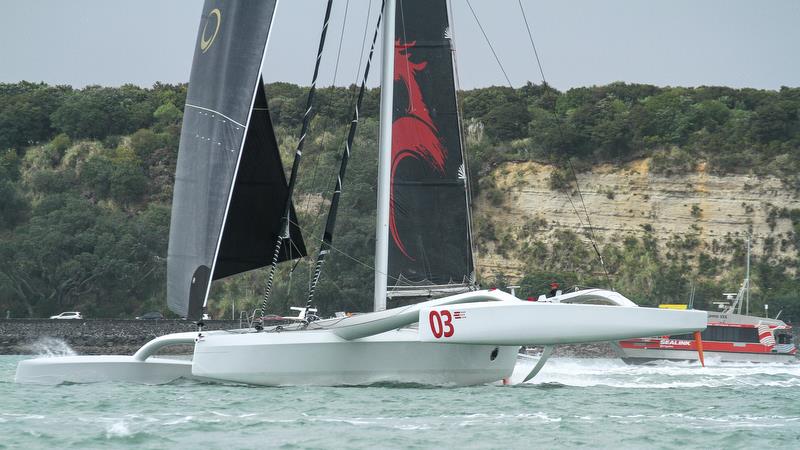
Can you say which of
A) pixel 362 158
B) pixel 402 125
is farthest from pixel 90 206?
pixel 402 125

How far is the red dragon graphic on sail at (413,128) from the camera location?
18875 millimetres

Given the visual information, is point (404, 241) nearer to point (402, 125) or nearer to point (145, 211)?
point (402, 125)

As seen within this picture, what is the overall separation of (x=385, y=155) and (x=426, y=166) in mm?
900

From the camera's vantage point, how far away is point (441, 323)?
15.4 meters

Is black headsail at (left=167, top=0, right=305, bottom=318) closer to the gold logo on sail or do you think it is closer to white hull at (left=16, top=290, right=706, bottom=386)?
the gold logo on sail

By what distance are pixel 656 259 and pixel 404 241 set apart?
35.2 metres

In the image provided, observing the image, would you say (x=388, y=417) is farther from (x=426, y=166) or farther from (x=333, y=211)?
(x=426, y=166)

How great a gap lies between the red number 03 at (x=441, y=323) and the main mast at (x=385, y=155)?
2683 millimetres

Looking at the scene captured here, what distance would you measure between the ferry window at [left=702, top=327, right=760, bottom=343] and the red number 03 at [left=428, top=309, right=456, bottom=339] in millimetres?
19451

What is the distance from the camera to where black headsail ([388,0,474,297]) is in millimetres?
18656

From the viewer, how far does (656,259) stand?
5188 cm

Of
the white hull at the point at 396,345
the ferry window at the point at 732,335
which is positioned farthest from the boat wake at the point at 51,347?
the white hull at the point at 396,345

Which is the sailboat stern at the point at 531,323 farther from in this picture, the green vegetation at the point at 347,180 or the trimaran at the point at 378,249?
the green vegetation at the point at 347,180

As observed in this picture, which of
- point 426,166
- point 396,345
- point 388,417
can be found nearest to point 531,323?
point 396,345
